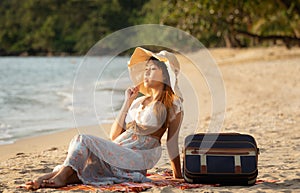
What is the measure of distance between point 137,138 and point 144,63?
0.55 meters

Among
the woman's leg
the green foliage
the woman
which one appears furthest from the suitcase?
the green foliage

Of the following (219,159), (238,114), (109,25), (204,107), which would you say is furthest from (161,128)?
(109,25)

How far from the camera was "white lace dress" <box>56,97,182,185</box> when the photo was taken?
3.77 meters

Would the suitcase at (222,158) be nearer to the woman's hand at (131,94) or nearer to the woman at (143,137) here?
the woman at (143,137)

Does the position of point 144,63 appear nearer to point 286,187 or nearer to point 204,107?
point 286,187

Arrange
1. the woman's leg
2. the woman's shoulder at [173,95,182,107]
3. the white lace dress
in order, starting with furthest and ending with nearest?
the woman's shoulder at [173,95,182,107] < the white lace dress < the woman's leg

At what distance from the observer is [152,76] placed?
388 centimetres

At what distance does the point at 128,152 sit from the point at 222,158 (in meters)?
0.65

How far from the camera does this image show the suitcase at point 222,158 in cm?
364

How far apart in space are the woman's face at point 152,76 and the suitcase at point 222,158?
464 millimetres

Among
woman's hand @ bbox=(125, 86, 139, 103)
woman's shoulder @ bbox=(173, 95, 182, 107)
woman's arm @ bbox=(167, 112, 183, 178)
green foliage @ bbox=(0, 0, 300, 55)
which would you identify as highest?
green foliage @ bbox=(0, 0, 300, 55)

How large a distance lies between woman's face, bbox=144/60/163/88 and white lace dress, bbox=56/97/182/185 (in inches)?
5.7

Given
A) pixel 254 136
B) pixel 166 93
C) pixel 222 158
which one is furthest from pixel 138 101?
pixel 254 136

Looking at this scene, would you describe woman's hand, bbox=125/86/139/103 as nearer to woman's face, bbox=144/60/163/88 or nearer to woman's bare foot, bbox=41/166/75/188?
woman's face, bbox=144/60/163/88
